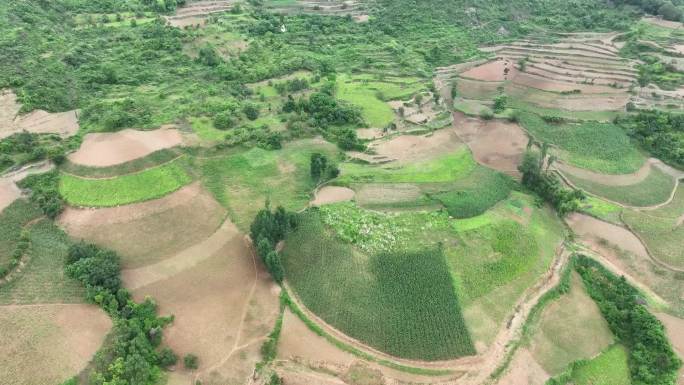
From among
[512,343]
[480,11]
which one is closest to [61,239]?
[512,343]

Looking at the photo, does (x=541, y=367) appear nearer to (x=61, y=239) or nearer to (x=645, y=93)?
(x=61, y=239)

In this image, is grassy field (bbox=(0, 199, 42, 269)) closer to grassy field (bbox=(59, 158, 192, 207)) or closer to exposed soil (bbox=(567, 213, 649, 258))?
grassy field (bbox=(59, 158, 192, 207))

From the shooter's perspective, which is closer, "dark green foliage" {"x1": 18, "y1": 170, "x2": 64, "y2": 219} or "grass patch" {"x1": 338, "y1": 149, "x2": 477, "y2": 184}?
"dark green foliage" {"x1": 18, "y1": 170, "x2": 64, "y2": 219}

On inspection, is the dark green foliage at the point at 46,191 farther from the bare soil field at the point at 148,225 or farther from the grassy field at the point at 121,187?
the bare soil field at the point at 148,225

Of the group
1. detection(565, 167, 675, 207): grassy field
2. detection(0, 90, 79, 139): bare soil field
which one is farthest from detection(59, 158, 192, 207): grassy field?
detection(565, 167, 675, 207): grassy field

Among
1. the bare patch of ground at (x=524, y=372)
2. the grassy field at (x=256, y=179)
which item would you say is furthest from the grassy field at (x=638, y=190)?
the grassy field at (x=256, y=179)

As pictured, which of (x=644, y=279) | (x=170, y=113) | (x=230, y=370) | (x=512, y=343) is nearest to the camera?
(x=230, y=370)

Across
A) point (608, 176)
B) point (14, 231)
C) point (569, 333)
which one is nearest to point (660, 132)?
point (608, 176)
